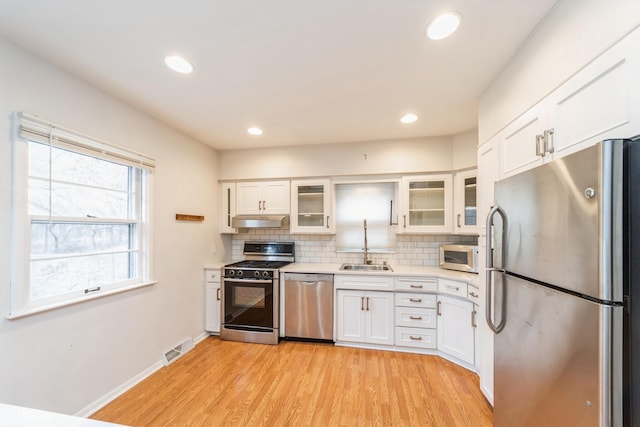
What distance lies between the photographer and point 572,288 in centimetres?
88

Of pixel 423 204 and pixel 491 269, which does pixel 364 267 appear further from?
pixel 491 269

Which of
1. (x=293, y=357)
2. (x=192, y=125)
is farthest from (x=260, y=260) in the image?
(x=192, y=125)

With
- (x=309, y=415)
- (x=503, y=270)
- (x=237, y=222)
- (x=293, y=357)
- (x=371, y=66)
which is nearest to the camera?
(x=503, y=270)

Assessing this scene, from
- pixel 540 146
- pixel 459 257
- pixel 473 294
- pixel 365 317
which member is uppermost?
pixel 540 146

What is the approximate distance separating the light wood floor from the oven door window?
1.17 feet

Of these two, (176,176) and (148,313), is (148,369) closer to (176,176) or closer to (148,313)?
(148,313)

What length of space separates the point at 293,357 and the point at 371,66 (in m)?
2.79

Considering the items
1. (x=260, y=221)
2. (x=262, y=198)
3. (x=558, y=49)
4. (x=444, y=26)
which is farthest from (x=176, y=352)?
(x=558, y=49)

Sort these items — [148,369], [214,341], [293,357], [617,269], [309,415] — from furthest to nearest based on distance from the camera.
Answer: [214,341] → [293,357] → [148,369] → [309,415] → [617,269]

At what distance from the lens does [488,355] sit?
187 centimetres

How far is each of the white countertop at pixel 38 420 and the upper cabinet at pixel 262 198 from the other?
275cm

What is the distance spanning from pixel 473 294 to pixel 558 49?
1911 mm

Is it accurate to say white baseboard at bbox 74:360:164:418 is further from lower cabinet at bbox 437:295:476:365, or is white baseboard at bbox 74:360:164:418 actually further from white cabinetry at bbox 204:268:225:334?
lower cabinet at bbox 437:295:476:365

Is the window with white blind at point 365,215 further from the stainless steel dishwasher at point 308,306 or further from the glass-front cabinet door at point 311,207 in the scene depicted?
the stainless steel dishwasher at point 308,306
